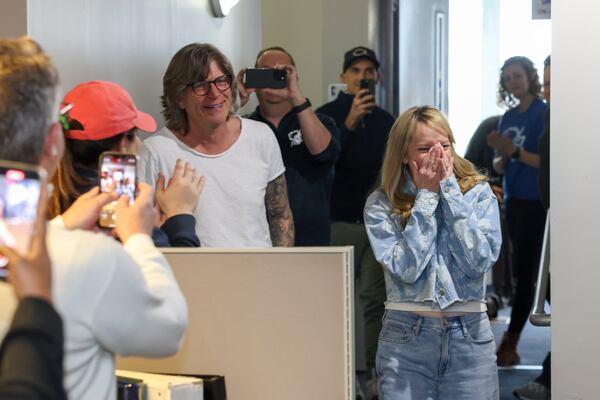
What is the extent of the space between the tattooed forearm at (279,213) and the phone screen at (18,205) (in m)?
1.79

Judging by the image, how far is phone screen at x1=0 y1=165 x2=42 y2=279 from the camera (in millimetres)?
1067

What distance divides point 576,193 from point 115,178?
1619 millimetres

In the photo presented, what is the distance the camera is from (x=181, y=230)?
235 centimetres

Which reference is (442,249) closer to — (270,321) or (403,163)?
(403,163)

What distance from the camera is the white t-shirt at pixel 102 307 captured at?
4.09ft

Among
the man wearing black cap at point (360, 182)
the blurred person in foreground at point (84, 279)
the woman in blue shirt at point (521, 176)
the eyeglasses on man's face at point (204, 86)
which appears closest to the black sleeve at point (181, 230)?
the eyeglasses on man's face at point (204, 86)

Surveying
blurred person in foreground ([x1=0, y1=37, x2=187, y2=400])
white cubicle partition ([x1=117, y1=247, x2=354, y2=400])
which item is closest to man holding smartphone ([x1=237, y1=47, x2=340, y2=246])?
white cubicle partition ([x1=117, y1=247, x2=354, y2=400])

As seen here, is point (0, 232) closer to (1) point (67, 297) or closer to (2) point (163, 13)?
(1) point (67, 297)

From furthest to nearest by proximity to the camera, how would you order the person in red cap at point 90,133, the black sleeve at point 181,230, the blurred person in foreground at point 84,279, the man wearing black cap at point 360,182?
the man wearing black cap at point 360,182 → the black sleeve at point 181,230 → the person in red cap at point 90,133 → the blurred person in foreground at point 84,279

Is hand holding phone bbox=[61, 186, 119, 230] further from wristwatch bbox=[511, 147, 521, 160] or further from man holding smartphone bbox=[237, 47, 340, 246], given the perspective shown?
wristwatch bbox=[511, 147, 521, 160]

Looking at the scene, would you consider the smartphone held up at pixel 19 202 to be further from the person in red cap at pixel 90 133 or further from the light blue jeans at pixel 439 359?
the light blue jeans at pixel 439 359

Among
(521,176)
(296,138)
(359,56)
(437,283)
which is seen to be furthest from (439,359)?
(521,176)

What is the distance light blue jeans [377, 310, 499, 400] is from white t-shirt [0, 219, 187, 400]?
1267mm

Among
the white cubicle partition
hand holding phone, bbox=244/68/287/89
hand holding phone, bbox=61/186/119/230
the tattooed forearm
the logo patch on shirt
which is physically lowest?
the white cubicle partition
